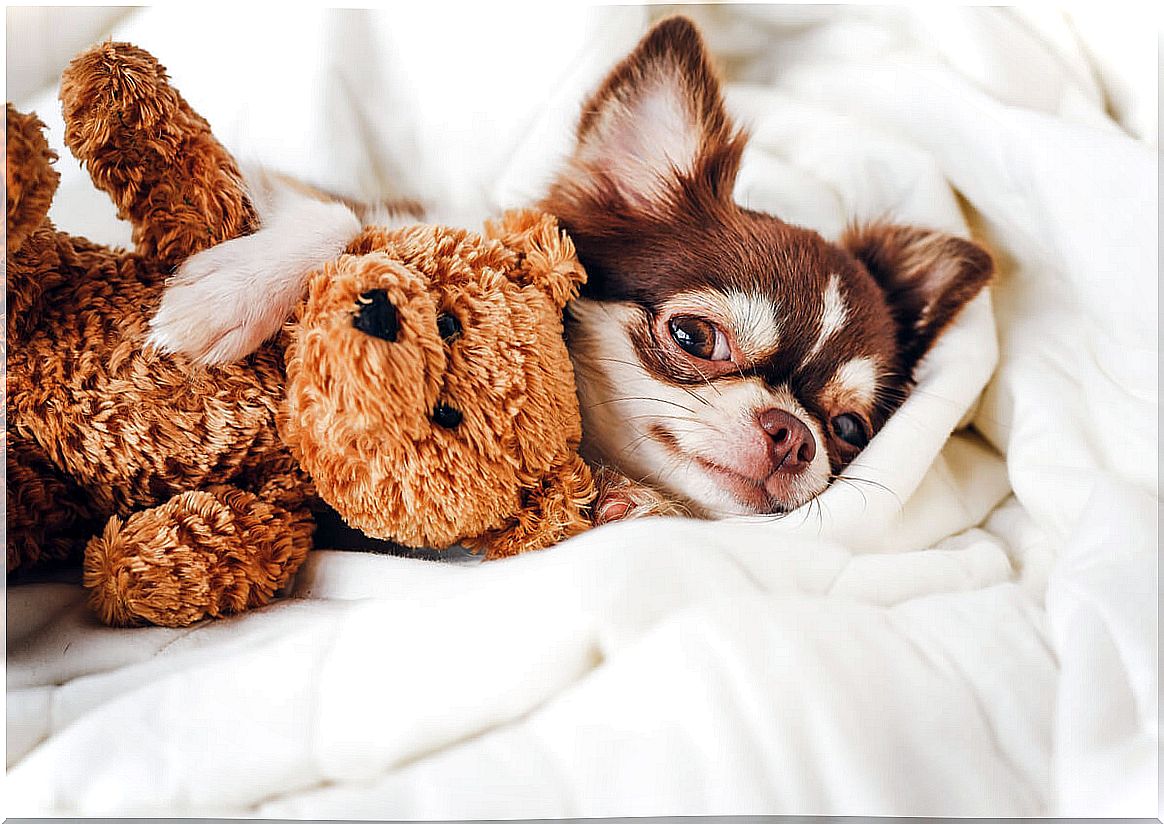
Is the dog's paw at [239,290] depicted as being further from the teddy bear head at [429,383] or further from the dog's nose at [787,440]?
the dog's nose at [787,440]

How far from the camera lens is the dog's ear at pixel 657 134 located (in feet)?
2.69

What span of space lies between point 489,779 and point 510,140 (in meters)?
0.71

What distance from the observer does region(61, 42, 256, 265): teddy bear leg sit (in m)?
0.65

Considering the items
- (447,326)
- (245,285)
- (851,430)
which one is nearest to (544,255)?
(447,326)

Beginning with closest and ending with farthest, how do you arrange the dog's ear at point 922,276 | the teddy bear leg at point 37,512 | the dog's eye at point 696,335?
the teddy bear leg at point 37,512, the dog's eye at point 696,335, the dog's ear at point 922,276

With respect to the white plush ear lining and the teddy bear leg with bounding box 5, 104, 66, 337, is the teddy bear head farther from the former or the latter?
the teddy bear leg with bounding box 5, 104, 66, 337

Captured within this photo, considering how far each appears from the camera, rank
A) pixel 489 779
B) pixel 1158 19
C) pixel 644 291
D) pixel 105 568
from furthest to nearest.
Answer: pixel 1158 19, pixel 644 291, pixel 105 568, pixel 489 779

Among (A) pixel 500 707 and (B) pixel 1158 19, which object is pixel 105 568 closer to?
(A) pixel 500 707

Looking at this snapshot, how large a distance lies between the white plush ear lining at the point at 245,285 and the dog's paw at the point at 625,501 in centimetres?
29

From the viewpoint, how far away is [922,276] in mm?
899

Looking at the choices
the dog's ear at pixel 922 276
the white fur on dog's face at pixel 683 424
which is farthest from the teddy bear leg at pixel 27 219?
the dog's ear at pixel 922 276

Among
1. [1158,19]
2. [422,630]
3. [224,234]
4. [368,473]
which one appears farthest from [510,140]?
[1158,19]

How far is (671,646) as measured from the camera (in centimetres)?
57

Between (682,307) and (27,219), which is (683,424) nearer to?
(682,307)
